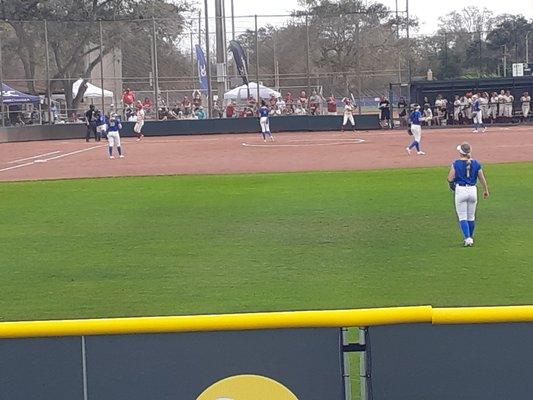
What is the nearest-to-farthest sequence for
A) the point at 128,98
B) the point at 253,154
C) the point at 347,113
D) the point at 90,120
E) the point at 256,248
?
the point at 256,248 → the point at 253,154 → the point at 90,120 → the point at 347,113 → the point at 128,98

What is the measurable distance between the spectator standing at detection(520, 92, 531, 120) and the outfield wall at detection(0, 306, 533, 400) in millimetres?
45908

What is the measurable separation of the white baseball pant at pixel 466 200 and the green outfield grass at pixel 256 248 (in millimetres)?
580

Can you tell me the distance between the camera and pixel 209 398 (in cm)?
531

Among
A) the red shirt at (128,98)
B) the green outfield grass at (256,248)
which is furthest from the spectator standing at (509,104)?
the green outfield grass at (256,248)

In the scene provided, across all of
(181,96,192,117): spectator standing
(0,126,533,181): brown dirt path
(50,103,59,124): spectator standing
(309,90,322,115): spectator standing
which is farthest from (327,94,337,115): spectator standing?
(50,103,59,124): spectator standing

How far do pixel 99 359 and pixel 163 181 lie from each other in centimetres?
2219

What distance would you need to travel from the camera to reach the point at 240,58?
5431cm

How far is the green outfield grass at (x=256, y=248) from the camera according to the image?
12.1 metres

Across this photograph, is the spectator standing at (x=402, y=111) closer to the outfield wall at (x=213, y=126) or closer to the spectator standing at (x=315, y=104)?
the outfield wall at (x=213, y=126)

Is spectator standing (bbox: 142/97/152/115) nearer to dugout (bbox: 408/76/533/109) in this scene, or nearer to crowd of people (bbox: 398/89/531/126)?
dugout (bbox: 408/76/533/109)

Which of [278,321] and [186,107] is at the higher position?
[186,107]

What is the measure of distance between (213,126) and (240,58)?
513 cm

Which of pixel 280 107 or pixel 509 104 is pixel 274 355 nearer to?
pixel 509 104

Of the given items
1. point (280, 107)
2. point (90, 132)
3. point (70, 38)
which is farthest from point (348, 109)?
point (70, 38)
